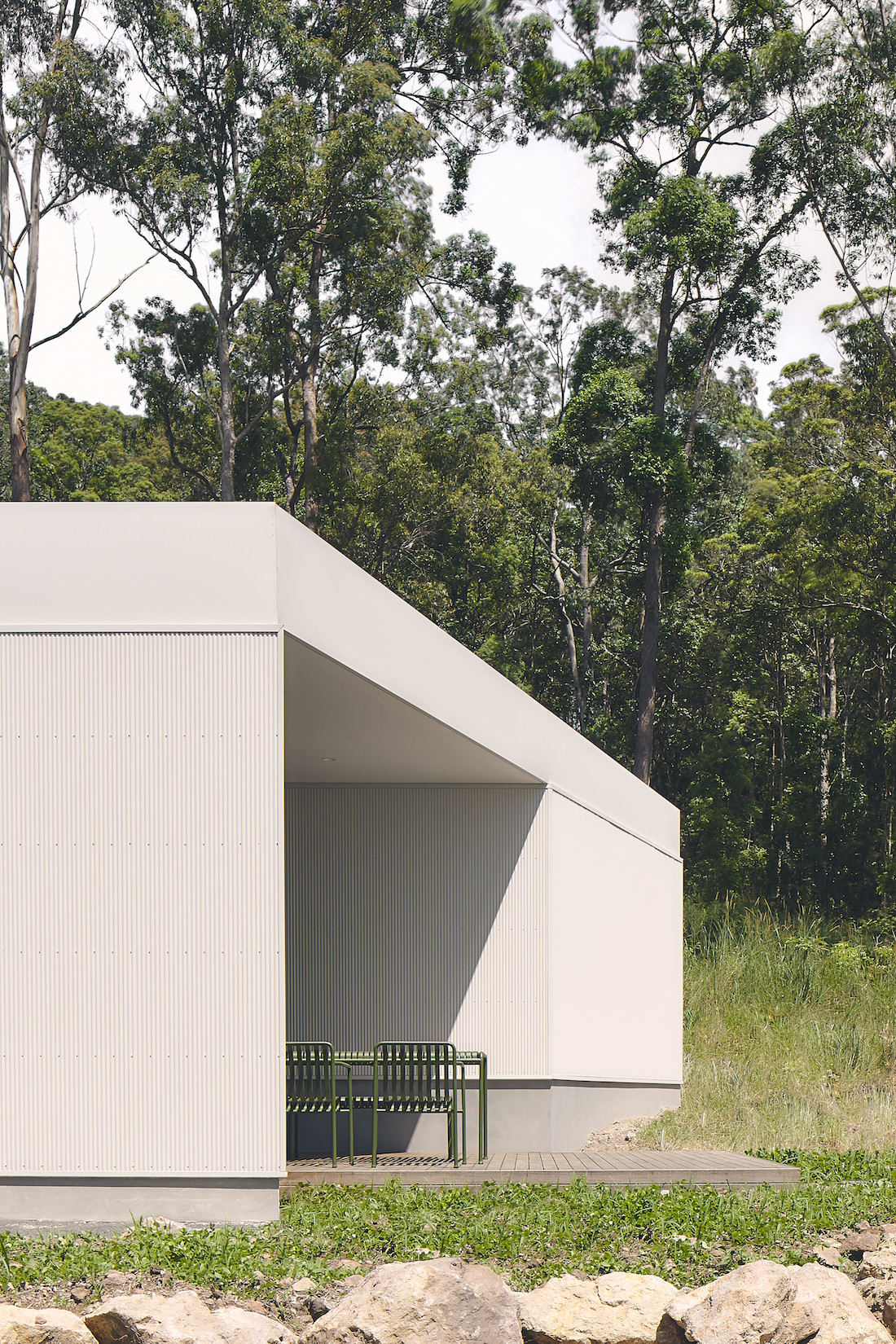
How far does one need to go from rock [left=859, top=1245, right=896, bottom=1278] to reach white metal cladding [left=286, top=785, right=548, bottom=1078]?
4.59m

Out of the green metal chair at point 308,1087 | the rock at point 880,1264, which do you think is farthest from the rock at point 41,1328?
the green metal chair at point 308,1087

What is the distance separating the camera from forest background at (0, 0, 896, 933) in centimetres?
2377

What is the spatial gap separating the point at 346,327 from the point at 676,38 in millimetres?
8851

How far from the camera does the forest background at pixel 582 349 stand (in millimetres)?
23766

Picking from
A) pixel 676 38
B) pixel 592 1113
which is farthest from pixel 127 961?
pixel 676 38

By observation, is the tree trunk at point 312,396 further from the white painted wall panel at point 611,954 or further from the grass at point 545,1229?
the grass at point 545,1229

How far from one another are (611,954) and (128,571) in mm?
7118

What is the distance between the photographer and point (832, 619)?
83.3 ft

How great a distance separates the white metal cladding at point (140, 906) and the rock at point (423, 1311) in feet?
4.84

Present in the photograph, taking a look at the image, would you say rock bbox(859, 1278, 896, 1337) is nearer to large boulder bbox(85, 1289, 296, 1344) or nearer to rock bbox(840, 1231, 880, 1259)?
rock bbox(840, 1231, 880, 1259)

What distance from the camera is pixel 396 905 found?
10.7 meters

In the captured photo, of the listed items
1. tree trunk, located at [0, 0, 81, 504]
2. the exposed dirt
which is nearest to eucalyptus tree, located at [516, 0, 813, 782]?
tree trunk, located at [0, 0, 81, 504]

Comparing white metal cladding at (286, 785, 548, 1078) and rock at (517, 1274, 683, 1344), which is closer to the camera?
rock at (517, 1274, 683, 1344)

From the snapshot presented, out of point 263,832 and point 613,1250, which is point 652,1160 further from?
point 263,832
